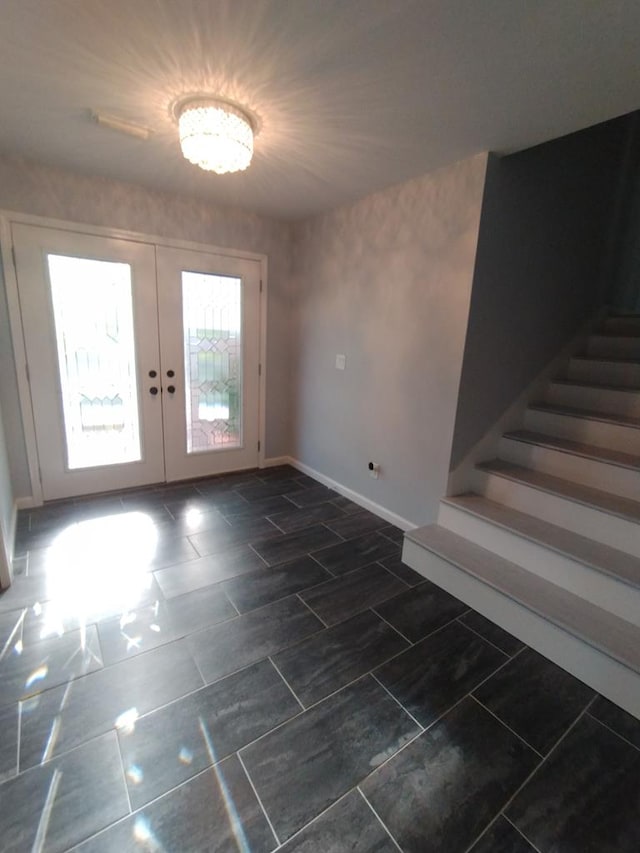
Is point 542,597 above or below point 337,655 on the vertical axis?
above

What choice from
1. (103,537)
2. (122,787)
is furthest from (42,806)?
(103,537)

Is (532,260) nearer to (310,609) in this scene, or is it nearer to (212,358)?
(310,609)

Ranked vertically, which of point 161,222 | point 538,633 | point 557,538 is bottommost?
point 538,633

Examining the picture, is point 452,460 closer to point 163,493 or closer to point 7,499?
point 163,493

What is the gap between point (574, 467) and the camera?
233 cm

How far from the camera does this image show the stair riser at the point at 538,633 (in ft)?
5.05

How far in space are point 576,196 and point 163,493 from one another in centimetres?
385

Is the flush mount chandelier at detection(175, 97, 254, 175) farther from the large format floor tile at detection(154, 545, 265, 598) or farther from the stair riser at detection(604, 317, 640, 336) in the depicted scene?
the stair riser at detection(604, 317, 640, 336)

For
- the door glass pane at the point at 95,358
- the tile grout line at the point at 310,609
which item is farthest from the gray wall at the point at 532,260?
the door glass pane at the point at 95,358

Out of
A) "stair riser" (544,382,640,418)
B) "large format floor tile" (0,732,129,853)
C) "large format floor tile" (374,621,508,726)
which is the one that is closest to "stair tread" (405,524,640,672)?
"large format floor tile" (374,621,508,726)

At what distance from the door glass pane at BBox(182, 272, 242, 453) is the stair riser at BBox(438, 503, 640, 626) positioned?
7.38ft

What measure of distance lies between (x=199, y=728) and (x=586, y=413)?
2.79 m

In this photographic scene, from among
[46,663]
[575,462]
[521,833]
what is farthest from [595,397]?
[46,663]

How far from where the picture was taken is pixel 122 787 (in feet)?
3.93
